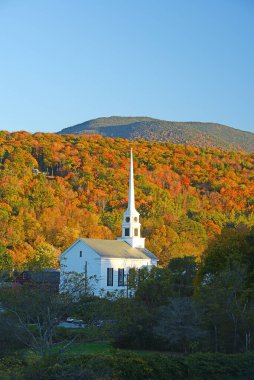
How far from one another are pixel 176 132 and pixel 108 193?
78.5m

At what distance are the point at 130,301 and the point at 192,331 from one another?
17.2 ft

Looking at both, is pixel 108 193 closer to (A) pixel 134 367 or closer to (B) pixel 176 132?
(A) pixel 134 367

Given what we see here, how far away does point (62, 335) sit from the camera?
3719 centimetres

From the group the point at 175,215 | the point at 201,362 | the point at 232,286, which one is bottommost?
the point at 201,362

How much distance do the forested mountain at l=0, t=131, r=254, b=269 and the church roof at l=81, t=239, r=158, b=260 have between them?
426 cm

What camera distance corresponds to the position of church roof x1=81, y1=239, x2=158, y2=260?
65062mm

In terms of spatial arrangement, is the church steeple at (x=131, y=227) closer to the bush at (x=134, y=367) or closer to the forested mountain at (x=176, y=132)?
the bush at (x=134, y=367)

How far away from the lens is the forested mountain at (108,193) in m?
79.9

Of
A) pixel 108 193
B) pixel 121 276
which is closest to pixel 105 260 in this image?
pixel 121 276

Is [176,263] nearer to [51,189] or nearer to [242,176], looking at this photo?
[51,189]

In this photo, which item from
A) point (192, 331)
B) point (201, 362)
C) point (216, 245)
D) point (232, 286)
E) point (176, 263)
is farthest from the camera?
point (176, 263)

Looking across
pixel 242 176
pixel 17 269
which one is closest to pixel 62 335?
pixel 17 269

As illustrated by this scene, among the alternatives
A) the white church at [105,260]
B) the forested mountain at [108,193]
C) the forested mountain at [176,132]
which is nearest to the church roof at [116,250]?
the white church at [105,260]

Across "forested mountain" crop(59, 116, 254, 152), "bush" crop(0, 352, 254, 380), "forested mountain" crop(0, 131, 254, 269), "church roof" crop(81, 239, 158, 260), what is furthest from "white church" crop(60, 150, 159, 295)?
"forested mountain" crop(59, 116, 254, 152)
